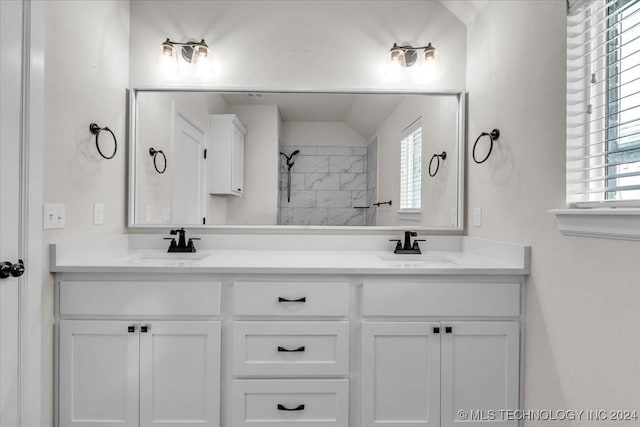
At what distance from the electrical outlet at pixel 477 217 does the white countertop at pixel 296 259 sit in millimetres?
93

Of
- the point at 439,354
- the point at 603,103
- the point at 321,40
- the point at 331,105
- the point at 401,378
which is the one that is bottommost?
the point at 401,378

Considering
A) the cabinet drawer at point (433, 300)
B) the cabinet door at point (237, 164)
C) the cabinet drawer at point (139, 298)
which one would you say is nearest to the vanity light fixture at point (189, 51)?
the cabinet door at point (237, 164)

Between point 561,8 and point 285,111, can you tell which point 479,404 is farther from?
point 285,111

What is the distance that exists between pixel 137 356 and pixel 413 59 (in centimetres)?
213

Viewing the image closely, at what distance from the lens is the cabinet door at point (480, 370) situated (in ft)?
5.18

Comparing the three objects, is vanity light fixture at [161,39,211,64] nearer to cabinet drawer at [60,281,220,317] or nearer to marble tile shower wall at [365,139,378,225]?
marble tile shower wall at [365,139,378,225]

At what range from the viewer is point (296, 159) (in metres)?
2.13

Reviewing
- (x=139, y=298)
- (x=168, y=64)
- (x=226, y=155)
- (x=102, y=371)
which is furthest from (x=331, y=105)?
(x=102, y=371)

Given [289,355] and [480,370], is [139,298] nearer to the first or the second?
A: [289,355]

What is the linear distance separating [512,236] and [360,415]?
106 centimetres

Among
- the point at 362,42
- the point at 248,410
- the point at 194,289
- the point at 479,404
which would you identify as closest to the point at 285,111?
the point at 362,42

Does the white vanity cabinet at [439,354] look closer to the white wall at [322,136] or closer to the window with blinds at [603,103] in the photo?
the window with blinds at [603,103]

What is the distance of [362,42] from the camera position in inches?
86.0

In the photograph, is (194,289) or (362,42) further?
(362,42)
